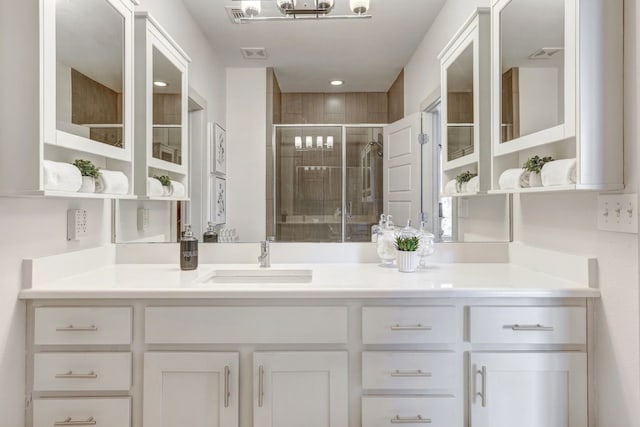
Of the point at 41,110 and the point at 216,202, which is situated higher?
the point at 41,110

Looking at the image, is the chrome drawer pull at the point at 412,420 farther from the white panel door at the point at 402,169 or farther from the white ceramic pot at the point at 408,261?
the white panel door at the point at 402,169

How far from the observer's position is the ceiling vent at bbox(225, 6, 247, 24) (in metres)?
1.84

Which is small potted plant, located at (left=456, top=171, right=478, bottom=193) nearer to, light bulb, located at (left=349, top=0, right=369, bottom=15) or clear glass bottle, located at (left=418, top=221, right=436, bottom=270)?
clear glass bottle, located at (left=418, top=221, right=436, bottom=270)

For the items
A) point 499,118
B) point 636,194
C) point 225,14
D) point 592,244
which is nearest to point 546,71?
point 499,118

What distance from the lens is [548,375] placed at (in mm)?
1300

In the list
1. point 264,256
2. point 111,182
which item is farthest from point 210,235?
point 111,182

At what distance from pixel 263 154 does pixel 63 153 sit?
80 centimetres

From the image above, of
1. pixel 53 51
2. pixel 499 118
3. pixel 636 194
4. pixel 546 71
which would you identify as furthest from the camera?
pixel 499 118

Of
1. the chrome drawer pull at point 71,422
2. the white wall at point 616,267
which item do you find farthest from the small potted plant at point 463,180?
the chrome drawer pull at point 71,422

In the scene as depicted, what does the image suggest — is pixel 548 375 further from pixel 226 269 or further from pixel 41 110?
pixel 41 110

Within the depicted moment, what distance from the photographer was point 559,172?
4.06 ft

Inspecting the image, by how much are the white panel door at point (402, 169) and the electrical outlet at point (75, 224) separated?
4.39 ft

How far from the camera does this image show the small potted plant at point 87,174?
1.38m

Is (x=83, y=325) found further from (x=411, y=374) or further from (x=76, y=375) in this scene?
(x=411, y=374)
